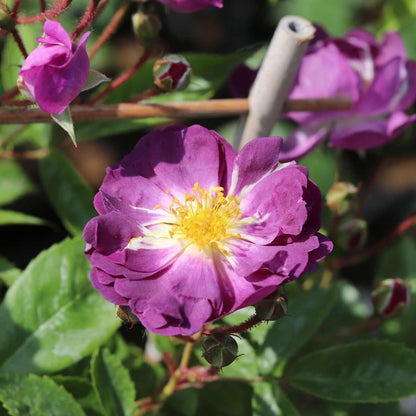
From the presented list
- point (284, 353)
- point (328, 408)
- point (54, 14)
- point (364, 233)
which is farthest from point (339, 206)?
point (54, 14)

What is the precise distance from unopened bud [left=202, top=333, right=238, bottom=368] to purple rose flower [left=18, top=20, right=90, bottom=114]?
12.4 inches

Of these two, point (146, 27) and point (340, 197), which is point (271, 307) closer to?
point (340, 197)

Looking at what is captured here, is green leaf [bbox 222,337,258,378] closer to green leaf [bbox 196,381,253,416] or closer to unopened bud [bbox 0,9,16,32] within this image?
green leaf [bbox 196,381,253,416]

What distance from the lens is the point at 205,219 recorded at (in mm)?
883

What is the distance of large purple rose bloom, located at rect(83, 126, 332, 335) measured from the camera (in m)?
Result: 0.72

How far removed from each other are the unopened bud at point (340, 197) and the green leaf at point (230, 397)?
0.33 m

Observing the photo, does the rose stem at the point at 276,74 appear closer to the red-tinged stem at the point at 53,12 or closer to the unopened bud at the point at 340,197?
the unopened bud at the point at 340,197

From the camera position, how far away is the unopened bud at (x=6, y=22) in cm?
81

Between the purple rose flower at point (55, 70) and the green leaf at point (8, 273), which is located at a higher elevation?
the purple rose flower at point (55, 70)

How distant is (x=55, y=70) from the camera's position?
770 millimetres

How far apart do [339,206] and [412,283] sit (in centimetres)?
29

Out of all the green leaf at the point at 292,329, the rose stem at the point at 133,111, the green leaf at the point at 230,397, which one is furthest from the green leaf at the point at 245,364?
the rose stem at the point at 133,111

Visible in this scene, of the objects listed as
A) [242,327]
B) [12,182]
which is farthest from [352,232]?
[12,182]

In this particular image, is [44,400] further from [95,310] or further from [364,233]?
[364,233]
